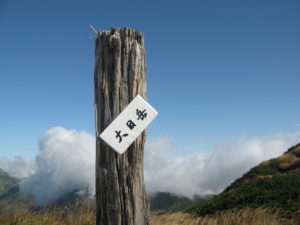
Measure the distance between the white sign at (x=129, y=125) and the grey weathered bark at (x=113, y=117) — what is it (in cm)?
18

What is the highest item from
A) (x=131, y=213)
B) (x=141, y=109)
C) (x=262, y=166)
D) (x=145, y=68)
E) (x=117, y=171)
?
(x=262, y=166)

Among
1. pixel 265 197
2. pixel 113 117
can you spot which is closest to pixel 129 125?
pixel 113 117

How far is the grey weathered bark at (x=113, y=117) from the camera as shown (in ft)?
10.7

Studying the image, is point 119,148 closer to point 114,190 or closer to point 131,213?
point 114,190

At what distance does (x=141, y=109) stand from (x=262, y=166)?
1970cm

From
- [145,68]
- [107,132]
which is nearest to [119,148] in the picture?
[107,132]

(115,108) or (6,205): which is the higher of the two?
(115,108)

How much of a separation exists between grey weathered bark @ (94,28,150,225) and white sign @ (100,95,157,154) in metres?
0.18

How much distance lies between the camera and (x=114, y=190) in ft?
10.6

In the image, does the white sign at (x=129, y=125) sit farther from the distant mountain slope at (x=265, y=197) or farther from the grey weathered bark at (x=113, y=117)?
the distant mountain slope at (x=265, y=197)

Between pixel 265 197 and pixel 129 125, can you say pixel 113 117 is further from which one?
pixel 265 197

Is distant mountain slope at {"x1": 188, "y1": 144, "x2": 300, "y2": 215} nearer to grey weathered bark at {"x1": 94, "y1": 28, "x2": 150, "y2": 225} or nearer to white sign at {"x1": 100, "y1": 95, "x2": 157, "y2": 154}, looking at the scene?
grey weathered bark at {"x1": 94, "y1": 28, "x2": 150, "y2": 225}

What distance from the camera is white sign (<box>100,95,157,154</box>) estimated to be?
3.08 m

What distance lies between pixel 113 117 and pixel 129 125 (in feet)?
0.92
